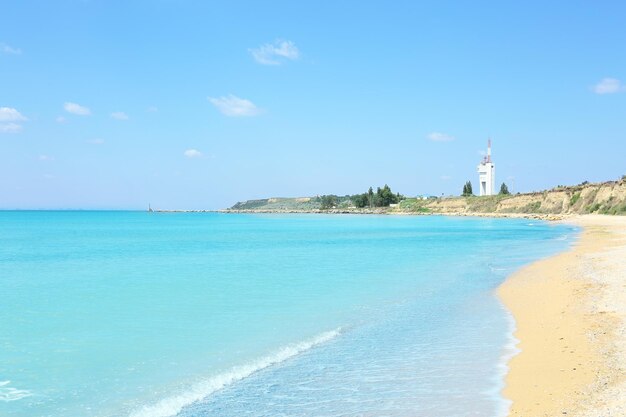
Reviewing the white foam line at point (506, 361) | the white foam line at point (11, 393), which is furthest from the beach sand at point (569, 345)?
the white foam line at point (11, 393)

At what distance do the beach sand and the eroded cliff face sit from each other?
6735cm

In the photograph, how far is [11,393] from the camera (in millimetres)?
7621

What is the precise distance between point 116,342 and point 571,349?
8.71m

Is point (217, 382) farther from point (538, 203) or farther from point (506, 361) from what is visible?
point (538, 203)

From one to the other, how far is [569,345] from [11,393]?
9.17 m

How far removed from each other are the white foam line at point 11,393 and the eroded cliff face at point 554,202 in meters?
80.7

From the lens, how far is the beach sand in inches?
255

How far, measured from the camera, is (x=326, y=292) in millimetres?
17234

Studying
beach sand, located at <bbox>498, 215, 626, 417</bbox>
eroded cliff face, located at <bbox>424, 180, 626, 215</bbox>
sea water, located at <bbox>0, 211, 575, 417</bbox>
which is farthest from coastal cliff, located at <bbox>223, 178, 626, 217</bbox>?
sea water, located at <bbox>0, 211, 575, 417</bbox>

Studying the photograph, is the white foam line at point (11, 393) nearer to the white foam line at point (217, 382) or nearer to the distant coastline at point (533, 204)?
the white foam line at point (217, 382)

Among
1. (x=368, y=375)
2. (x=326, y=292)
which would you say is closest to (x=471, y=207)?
(x=326, y=292)

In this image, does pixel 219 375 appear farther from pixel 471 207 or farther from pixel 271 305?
pixel 471 207

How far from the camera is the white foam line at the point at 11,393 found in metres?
7.42

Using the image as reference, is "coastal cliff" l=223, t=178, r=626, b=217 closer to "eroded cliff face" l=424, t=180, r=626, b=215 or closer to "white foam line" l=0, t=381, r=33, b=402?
"eroded cliff face" l=424, t=180, r=626, b=215
